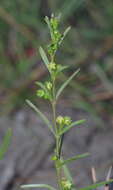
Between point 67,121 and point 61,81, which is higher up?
point 61,81

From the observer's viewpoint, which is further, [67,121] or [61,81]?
[61,81]

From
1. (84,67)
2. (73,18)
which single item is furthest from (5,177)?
(73,18)

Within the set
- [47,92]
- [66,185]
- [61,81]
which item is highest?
[61,81]

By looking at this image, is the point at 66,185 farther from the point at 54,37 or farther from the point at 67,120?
the point at 54,37

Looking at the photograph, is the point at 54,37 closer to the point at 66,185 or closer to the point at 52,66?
the point at 52,66

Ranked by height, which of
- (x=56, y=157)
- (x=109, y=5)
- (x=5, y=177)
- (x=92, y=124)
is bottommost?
(x=56, y=157)

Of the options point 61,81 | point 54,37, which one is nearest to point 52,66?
point 54,37

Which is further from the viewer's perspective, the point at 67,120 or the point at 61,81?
the point at 61,81

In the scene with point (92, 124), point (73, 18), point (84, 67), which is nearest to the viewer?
point (92, 124)

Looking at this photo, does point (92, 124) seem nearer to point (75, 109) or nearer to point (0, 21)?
point (75, 109)

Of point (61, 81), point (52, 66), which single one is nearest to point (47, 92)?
point (52, 66)
